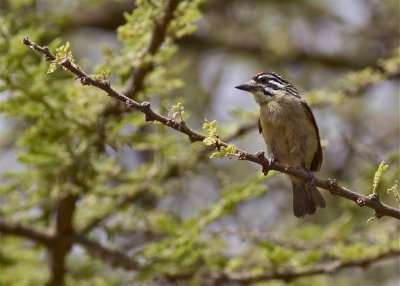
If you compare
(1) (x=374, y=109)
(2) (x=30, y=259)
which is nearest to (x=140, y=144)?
(2) (x=30, y=259)

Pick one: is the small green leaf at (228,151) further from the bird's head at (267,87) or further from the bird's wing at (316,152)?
the bird's wing at (316,152)

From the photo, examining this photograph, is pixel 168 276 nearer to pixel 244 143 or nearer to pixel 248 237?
pixel 248 237

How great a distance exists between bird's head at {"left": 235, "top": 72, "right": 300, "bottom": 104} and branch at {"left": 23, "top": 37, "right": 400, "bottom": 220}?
1617mm

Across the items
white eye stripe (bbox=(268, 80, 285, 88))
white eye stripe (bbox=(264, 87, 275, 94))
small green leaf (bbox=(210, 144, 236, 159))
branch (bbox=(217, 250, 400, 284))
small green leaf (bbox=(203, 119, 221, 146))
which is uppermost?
white eye stripe (bbox=(268, 80, 285, 88))

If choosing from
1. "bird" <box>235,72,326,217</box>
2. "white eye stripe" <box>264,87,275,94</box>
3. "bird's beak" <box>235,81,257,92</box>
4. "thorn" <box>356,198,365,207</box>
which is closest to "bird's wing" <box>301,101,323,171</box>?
"bird" <box>235,72,326,217</box>

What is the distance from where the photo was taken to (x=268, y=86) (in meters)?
5.26

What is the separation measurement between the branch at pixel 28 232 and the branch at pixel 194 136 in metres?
2.63

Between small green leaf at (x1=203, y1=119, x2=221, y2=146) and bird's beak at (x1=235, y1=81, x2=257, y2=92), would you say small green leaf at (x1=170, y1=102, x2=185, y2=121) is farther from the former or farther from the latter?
bird's beak at (x1=235, y1=81, x2=257, y2=92)

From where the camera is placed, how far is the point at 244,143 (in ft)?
27.3

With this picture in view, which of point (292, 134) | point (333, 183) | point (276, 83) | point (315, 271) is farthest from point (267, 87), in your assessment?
point (333, 183)

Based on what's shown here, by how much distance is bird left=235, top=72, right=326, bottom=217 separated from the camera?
5027mm

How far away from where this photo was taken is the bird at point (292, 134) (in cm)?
503

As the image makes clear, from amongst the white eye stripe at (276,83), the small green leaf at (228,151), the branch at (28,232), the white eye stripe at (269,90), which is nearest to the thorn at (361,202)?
the small green leaf at (228,151)

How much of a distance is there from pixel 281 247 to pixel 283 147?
0.74 m
